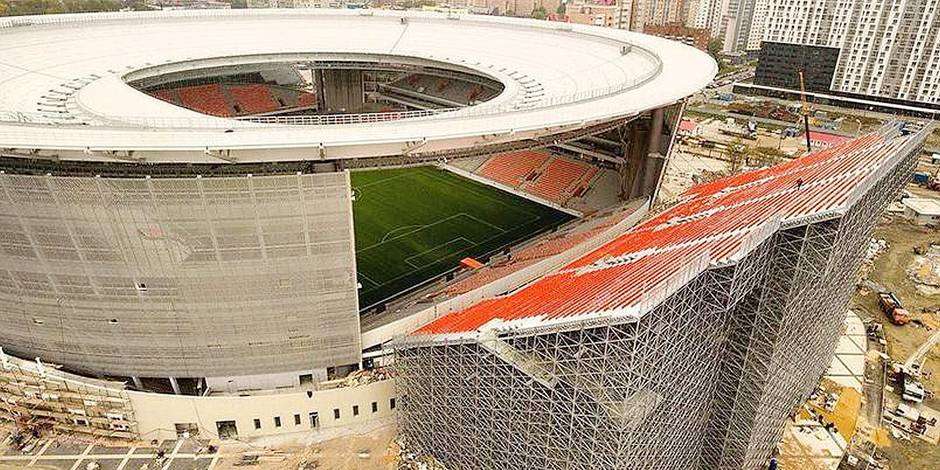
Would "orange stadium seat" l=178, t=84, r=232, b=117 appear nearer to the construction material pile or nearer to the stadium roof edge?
the stadium roof edge

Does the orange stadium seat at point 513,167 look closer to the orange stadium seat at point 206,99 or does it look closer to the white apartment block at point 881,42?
the orange stadium seat at point 206,99

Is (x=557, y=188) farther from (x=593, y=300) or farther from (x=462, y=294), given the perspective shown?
(x=593, y=300)

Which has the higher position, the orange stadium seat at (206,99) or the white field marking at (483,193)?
the orange stadium seat at (206,99)

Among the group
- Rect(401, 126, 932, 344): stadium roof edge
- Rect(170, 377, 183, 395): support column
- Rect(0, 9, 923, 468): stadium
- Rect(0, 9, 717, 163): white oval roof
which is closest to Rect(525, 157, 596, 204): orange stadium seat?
Rect(0, 9, 717, 163): white oval roof

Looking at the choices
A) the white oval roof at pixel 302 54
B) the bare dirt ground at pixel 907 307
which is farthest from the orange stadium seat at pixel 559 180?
the bare dirt ground at pixel 907 307

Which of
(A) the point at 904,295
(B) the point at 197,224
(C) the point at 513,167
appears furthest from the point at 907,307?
→ (B) the point at 197,224

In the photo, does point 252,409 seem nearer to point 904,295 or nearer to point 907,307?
point 907,307
